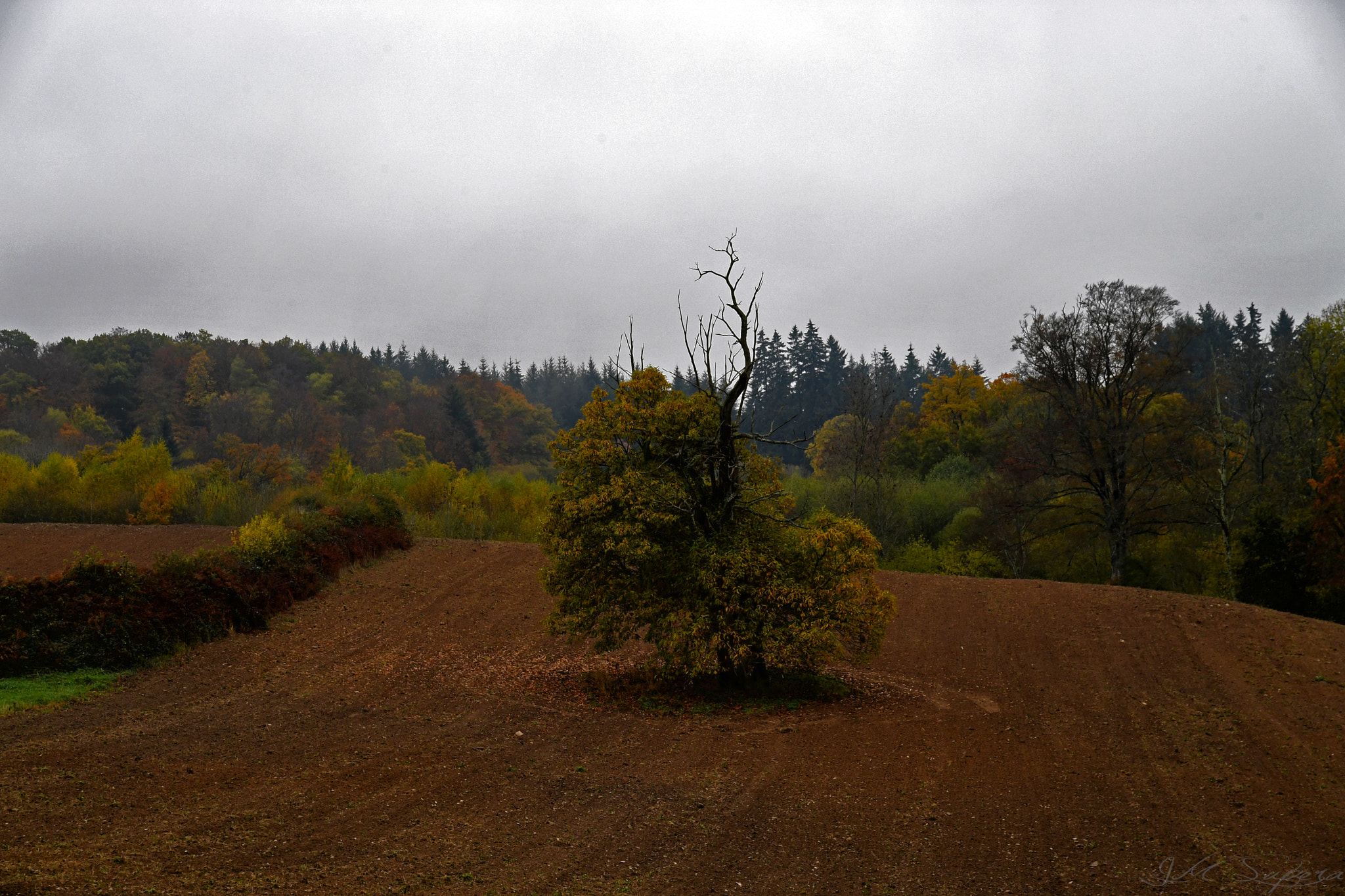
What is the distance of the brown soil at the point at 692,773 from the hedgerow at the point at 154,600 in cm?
79

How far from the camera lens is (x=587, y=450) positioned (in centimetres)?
1162

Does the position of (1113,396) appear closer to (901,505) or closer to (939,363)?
(901,505)

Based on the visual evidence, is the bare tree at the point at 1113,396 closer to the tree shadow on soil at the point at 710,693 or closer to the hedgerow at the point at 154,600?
the tree shadow on soil at the point at 710,693

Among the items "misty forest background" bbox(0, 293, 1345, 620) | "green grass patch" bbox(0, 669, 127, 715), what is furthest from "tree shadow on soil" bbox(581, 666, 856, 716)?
"green grass patch" bbox(0, 669, 127, 715)

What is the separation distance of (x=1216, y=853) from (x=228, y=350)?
88.8 m

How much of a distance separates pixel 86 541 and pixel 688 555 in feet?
75.2

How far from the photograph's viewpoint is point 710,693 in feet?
39.0

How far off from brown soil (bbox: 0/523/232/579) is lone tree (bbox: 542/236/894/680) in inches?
589

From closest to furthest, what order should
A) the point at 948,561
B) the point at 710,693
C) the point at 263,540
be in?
the point at 710,693 → the point at 263,540 → the point at 948,561

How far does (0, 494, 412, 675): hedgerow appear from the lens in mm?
12109

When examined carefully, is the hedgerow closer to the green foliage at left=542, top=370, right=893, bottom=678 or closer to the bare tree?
the green foliage at left=542, top=370, right=893, bottom=678

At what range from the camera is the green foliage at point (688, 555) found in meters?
10.9

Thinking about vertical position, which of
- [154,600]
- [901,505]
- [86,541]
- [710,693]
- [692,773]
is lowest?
[710,693]

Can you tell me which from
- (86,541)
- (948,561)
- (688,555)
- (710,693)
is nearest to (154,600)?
(688,555)
